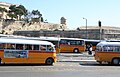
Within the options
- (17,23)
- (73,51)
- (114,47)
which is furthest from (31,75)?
(17,23)

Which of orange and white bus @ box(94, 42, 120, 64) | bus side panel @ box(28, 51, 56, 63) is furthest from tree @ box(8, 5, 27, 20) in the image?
bus side panel @ box(28, 51, 56, 63)

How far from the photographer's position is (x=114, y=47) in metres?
30.0

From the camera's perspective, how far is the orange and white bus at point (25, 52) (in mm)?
27531

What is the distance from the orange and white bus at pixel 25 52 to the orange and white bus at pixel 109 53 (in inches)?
163

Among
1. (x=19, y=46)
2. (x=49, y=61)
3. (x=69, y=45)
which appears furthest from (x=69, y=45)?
(x=19, y=46)

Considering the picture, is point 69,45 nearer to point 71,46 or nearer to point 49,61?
point 71,46

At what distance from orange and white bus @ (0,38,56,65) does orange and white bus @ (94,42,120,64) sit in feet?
13.6

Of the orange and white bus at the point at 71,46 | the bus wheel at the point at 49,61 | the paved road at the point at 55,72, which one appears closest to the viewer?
the paved road at the point at 55,72

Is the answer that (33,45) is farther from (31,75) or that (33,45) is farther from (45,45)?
(31,75)

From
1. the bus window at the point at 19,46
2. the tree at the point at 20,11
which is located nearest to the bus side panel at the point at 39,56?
the bus window at the point at 19,46

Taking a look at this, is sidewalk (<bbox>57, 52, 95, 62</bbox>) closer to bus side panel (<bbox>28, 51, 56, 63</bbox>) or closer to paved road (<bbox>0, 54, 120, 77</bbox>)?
bus side panel (<bbox>28, 51, 56, 63</bbox>)

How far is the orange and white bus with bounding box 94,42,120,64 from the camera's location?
97.0ft

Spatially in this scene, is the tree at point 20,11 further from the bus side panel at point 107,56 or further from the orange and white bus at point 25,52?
the orange and white bus at point 25,52

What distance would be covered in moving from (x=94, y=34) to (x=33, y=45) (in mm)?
56305
